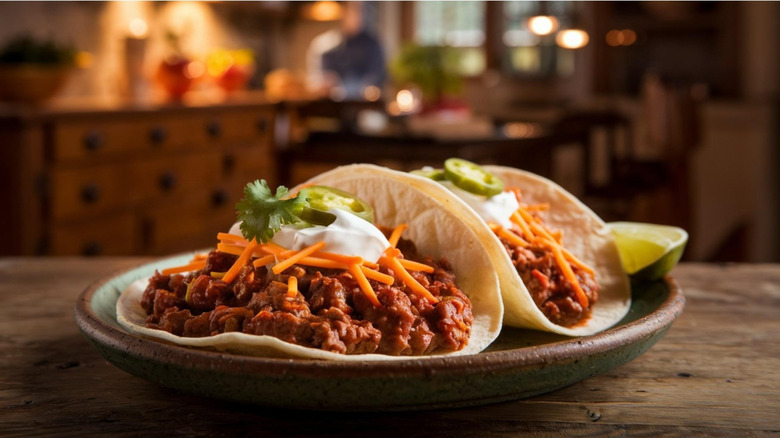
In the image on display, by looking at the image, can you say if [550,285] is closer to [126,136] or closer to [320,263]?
[320,263]

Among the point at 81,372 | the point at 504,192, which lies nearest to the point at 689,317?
the point at 504,192

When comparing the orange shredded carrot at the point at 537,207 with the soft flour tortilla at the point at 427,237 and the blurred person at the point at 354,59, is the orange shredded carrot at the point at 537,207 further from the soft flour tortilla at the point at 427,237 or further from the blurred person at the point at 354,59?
the blurred person at the point at 354,59

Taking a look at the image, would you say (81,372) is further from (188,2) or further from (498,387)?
(188,2)

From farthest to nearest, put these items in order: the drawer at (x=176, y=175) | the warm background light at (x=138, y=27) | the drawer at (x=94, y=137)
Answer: the warm background light at (x=138, y=27) < the drawer at (x=176, y=175) < the drawer at (x=94, y=137)

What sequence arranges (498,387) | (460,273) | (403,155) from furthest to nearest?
(403,155), (460,273), (498,387)

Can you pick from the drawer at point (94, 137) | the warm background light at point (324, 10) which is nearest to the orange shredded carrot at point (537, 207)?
the drawer at point (94, 137)

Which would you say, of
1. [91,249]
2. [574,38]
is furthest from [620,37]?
[91,249]
